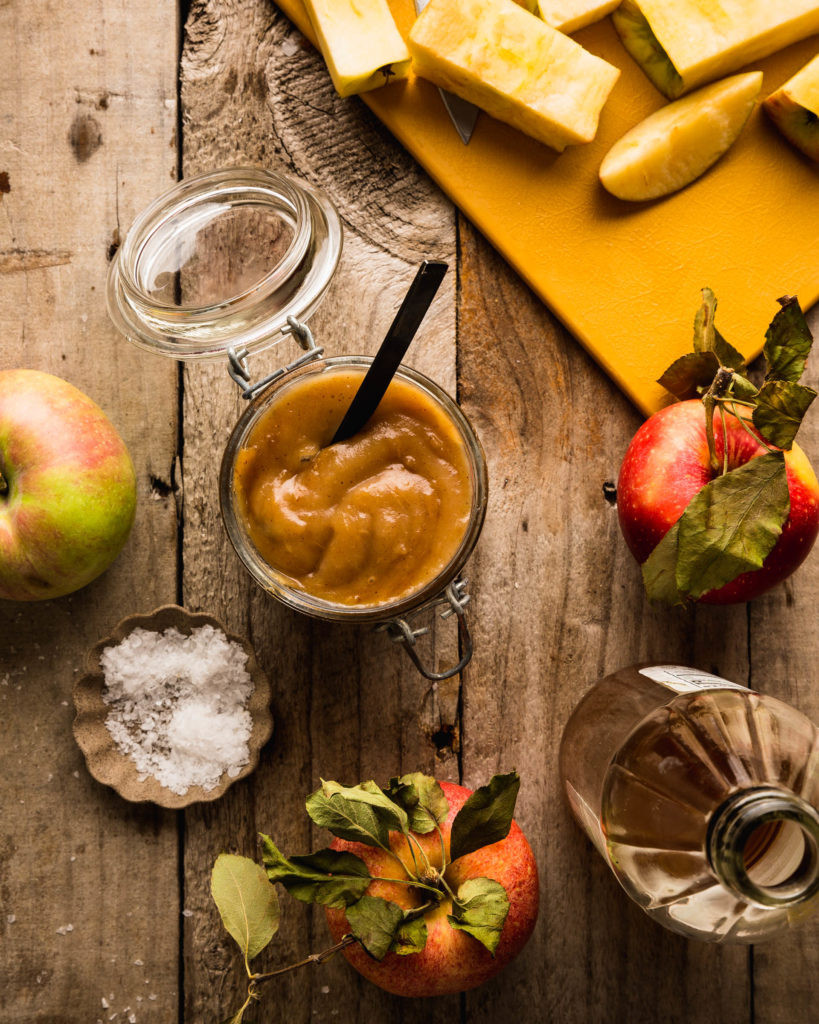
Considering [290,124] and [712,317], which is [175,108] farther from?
[712,317]

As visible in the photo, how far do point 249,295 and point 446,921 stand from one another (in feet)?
2.36

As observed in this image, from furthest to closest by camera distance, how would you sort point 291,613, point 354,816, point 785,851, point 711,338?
point 291,613 < point 711,338 < point 354,816 < point 785,851

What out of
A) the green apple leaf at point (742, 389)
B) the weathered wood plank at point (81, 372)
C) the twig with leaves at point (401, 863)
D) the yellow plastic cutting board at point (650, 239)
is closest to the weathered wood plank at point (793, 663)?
the yellow plastic cutting board at point (650, 239)

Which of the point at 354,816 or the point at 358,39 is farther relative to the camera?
the point at 358,39

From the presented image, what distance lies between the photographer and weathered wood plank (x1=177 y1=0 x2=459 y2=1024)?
109 cm

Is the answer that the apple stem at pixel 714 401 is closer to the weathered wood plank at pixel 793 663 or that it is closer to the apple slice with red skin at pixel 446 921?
the weathered wood plank at pixel 793 663

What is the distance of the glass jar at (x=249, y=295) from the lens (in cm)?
95

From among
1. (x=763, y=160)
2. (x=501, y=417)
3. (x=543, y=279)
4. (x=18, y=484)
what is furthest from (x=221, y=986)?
(x=763, y=160)

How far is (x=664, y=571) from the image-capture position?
0.91 meters

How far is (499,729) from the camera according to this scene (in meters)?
1.11

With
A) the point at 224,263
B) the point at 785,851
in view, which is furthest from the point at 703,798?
the point at 224,263

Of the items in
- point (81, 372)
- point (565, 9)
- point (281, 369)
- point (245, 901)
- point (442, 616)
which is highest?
point (565, 9)

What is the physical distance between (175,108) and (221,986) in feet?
3.71

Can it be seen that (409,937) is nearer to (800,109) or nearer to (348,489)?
(348,489)
